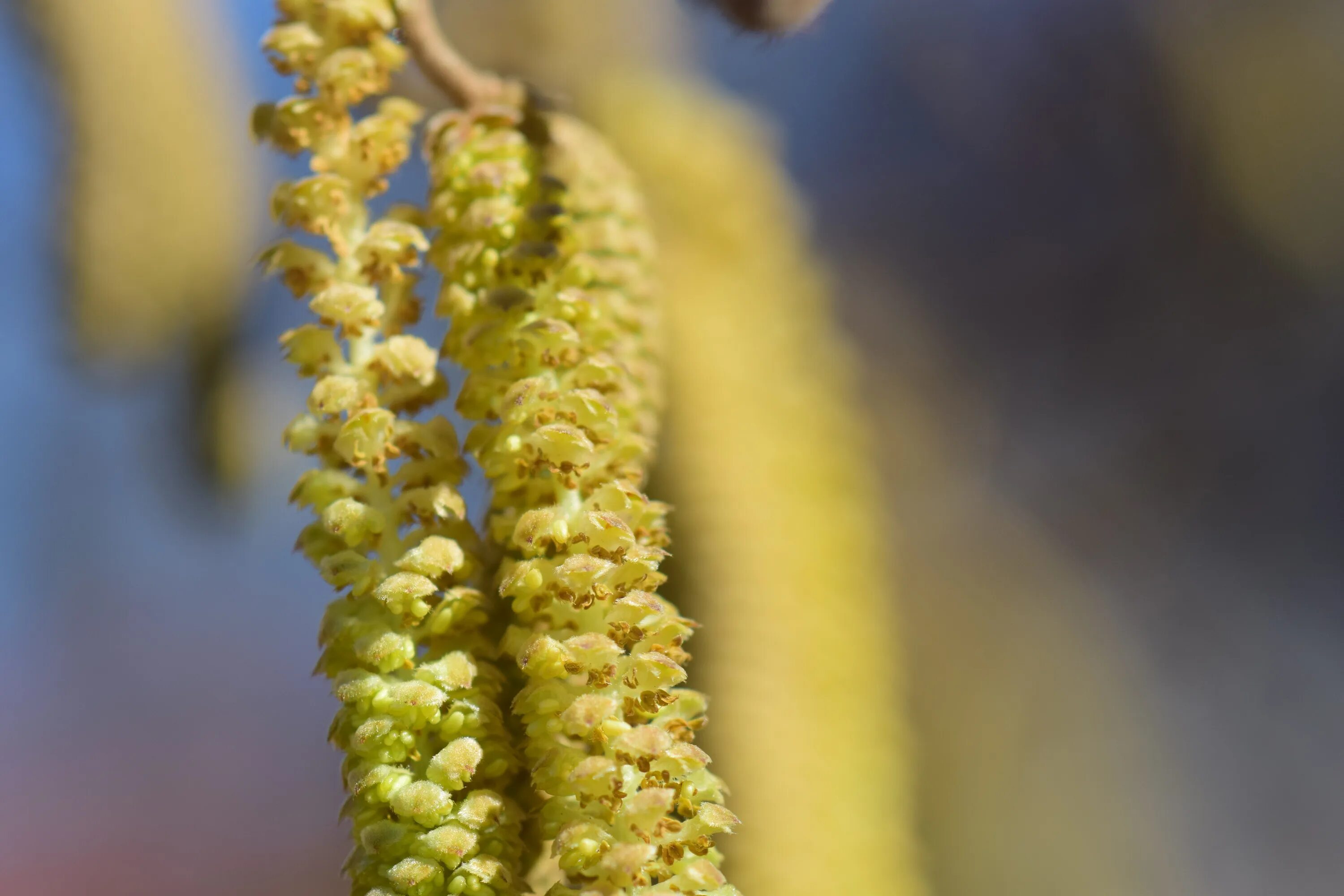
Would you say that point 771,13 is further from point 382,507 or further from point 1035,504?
point 1035,504

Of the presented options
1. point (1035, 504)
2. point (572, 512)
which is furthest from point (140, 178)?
point (1035, 504)

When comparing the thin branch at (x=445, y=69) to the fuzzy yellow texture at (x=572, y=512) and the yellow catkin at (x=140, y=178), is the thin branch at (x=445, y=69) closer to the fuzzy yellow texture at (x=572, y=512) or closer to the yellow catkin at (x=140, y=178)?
the fuzzy yellow texture at (x=572, y=512)

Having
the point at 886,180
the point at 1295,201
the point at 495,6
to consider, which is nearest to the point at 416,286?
the point at 495,6

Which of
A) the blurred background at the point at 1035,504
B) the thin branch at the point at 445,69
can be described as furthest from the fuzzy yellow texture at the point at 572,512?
the blurred background at the point at 1035,504

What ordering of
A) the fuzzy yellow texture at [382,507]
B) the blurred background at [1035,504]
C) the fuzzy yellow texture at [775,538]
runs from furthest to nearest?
the blurred background at [1035,504]
the fuzzy yellow texture at [775,538]
the fuzzy yellow texture at [382,507]

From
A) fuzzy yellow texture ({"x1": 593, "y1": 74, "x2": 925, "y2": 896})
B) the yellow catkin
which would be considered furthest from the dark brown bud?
the yellow catkin

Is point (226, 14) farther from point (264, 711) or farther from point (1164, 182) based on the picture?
point (1164, 182)
